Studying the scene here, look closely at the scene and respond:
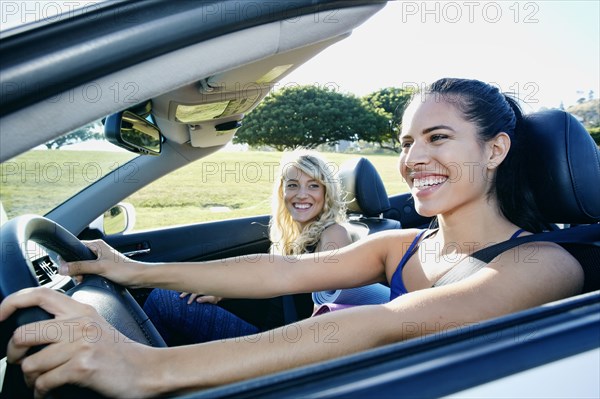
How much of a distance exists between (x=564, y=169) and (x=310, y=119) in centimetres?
851

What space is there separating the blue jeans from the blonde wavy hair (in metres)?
0.89

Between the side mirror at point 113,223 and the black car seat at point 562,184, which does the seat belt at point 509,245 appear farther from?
the side mirror at point 113,223

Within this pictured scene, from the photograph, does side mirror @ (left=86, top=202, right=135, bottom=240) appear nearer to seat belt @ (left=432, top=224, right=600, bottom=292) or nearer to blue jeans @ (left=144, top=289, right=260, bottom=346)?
blue jeans @ (left=144, top=289, right=260, bottom=346)

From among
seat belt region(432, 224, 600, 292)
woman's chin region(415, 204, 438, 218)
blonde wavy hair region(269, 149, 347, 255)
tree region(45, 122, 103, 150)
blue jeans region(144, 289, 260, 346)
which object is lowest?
blue jeans region(144, 289, 260, 346)

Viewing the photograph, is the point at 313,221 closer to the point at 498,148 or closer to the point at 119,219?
the point at 119,219

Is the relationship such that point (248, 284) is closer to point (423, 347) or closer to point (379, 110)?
point (423, 347)

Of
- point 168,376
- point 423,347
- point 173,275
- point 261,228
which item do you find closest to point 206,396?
point 168,376

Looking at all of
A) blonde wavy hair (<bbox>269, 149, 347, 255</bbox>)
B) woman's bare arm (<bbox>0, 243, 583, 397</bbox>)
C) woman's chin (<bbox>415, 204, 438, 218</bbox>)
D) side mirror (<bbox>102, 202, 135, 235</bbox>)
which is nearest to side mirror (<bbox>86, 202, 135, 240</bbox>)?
side mirror (<bbox>102, 202, 135, 235</bbox>)

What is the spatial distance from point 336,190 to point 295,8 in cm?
246

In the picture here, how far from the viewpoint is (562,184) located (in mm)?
1634

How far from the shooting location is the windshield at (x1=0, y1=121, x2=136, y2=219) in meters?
1.16

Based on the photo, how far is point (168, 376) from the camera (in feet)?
2.98

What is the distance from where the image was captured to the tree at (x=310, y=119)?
614cm

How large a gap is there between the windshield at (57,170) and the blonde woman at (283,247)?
2.10 ft
